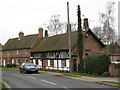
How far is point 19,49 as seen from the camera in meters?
60.4

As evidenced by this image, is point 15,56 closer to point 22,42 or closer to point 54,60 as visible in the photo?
point 22,42

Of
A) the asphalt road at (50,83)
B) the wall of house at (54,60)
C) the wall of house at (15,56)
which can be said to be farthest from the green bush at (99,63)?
the wall of house at (15,56)

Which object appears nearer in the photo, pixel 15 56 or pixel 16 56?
pixel 16 56

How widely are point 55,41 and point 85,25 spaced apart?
7.73m

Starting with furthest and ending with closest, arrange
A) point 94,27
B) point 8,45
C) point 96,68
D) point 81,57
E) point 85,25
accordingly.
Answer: point 8,45 < point 94,27 < point 85,25 < point 81,57 < point 96,68

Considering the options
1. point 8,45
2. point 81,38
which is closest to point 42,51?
point 81,38

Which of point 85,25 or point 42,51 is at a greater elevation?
point 85,25

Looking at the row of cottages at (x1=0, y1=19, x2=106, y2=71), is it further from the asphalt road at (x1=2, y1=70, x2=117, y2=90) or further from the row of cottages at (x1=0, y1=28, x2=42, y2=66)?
the asphalt road at (x1=2, y1=70, x2=117, y2=90)

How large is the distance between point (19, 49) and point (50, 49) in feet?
53.8

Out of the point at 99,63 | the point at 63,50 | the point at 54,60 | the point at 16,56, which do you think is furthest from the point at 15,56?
the point at 99,63

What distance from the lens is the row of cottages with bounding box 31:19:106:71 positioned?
1607 inches

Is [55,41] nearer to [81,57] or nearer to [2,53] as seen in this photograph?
[81,57]

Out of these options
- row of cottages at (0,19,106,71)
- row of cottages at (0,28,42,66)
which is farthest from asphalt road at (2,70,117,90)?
row of cottages at (0,28,42,66)

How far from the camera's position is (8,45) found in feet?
222
